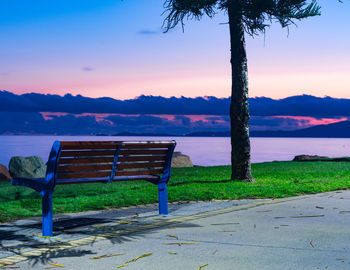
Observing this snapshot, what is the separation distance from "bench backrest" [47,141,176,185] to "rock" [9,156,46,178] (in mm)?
12420

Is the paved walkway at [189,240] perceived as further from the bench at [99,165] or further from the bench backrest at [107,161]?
the bench backrest at [107,161]

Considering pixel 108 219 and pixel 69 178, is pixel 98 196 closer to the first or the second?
pixel 108 219

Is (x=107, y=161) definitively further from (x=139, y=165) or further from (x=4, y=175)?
(x=4, y=175)

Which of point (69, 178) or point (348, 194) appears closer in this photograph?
point (69, 178)

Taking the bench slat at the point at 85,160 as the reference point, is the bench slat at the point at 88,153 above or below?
above

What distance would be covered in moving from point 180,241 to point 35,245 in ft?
5.24

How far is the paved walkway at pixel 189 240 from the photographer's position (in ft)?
15.2

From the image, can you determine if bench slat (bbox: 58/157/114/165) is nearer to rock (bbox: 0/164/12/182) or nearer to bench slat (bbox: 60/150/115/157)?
bench slat (bbox: 60/150/115/157)

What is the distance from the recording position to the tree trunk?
1248 centimetres

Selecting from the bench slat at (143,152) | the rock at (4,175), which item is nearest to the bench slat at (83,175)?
the bench slat at (143,152)

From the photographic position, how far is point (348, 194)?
33.7 ft

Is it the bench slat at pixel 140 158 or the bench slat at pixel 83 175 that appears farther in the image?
the bench slat at pixel 140 158

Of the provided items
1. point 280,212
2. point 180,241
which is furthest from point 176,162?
point 180,241

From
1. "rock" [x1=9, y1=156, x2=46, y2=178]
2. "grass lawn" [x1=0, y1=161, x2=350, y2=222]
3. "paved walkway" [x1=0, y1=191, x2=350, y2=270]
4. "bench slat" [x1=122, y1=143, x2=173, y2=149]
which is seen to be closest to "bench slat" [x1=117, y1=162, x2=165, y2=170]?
"bench slat" [x1=122, y1=143, x2=173, y2=149]
